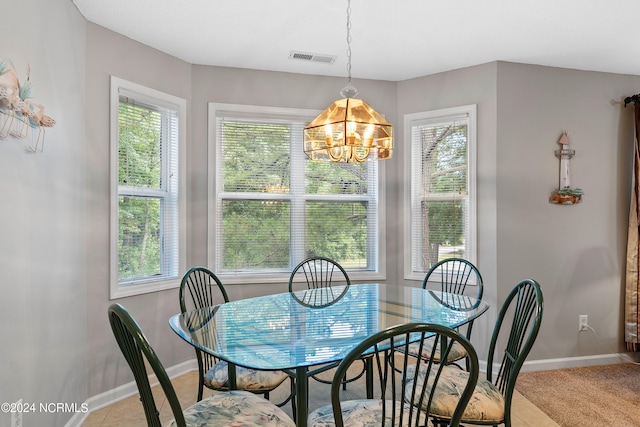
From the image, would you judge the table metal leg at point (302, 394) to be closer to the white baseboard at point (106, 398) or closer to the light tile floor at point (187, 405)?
the light tile floor at point (187, 405)

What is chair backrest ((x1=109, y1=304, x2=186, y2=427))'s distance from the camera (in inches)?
50.1

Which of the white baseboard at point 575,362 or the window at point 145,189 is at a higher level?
the window at point 145,189

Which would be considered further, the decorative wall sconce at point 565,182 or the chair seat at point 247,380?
the decorative wall sconce at point 565,182

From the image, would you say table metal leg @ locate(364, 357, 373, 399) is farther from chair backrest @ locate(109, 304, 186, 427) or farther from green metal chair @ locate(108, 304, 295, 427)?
chair backrest @ locate(109, 304, 186, 427)

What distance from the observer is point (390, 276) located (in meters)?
3.93

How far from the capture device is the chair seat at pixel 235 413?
5.30 feet

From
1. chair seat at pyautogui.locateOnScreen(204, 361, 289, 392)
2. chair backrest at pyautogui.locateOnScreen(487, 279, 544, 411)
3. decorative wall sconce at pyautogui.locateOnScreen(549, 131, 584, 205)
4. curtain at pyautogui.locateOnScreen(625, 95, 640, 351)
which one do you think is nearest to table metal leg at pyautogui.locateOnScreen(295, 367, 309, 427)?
chair seat at pyautogui.locateOnScreen(204, 361, 289, 392)

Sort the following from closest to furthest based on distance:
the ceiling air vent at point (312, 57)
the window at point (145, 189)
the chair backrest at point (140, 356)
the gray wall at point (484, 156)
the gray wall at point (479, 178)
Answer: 1. the chair backrest at point (140, 356)
2. the gray wall at point (479, 178)
3. the window at point (145, 189)
4. the ceiling air vent at point (312, 57)
5. the gray wall at point (484, 156)

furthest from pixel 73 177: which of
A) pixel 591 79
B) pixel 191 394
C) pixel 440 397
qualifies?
pixel 591 79

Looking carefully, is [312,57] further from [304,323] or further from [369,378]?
[369,378]

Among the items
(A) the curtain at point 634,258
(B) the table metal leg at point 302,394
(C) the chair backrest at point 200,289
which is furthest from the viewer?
(A) the curtain at point 634,258

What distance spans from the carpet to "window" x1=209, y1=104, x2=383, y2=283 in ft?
5.06

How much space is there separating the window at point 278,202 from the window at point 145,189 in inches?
12.0

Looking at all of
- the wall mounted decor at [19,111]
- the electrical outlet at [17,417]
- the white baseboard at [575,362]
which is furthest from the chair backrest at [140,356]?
the white baseboard at [575,362]
